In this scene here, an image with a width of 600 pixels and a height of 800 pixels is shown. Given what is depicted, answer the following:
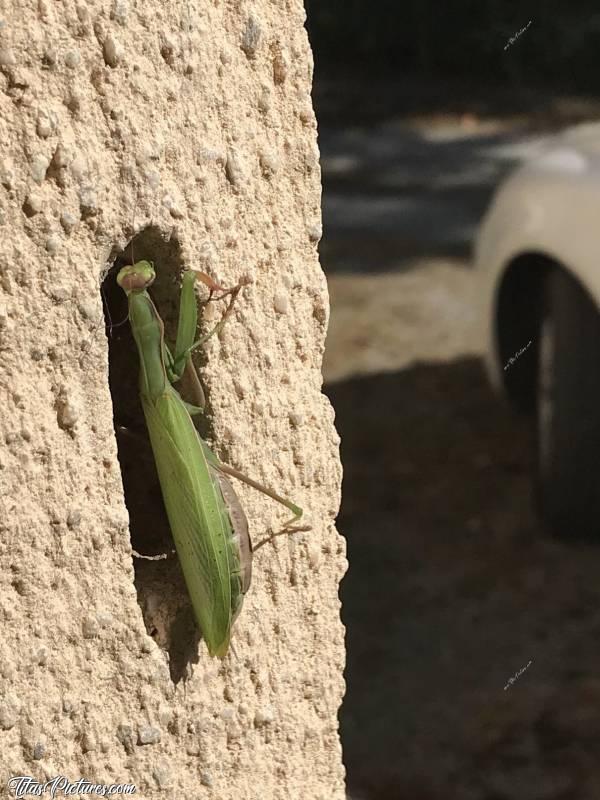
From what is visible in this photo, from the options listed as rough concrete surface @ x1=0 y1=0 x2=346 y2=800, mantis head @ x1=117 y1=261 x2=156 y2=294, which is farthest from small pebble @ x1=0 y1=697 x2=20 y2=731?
mantis head @ x1=117 y1=261 x2=156 y2=294

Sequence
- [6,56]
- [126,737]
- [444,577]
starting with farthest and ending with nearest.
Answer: [444,577], [126,737], [6,56]

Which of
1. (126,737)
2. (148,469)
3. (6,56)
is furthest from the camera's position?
(148,469)

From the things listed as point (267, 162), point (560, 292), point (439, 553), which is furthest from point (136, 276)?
point (439, 553)

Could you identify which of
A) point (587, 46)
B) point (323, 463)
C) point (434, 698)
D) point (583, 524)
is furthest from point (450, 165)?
point (323, 463)

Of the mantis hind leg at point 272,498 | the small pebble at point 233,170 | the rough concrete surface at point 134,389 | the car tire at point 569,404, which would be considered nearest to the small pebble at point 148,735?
the rough concrete surface at point 134,389

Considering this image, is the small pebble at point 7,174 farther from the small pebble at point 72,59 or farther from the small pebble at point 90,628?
the small pebble at point 90,628

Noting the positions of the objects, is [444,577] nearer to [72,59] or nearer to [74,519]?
[74,519]

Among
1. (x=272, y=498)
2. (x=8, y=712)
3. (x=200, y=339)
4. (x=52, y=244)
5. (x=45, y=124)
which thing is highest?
(x=45, y=124)
